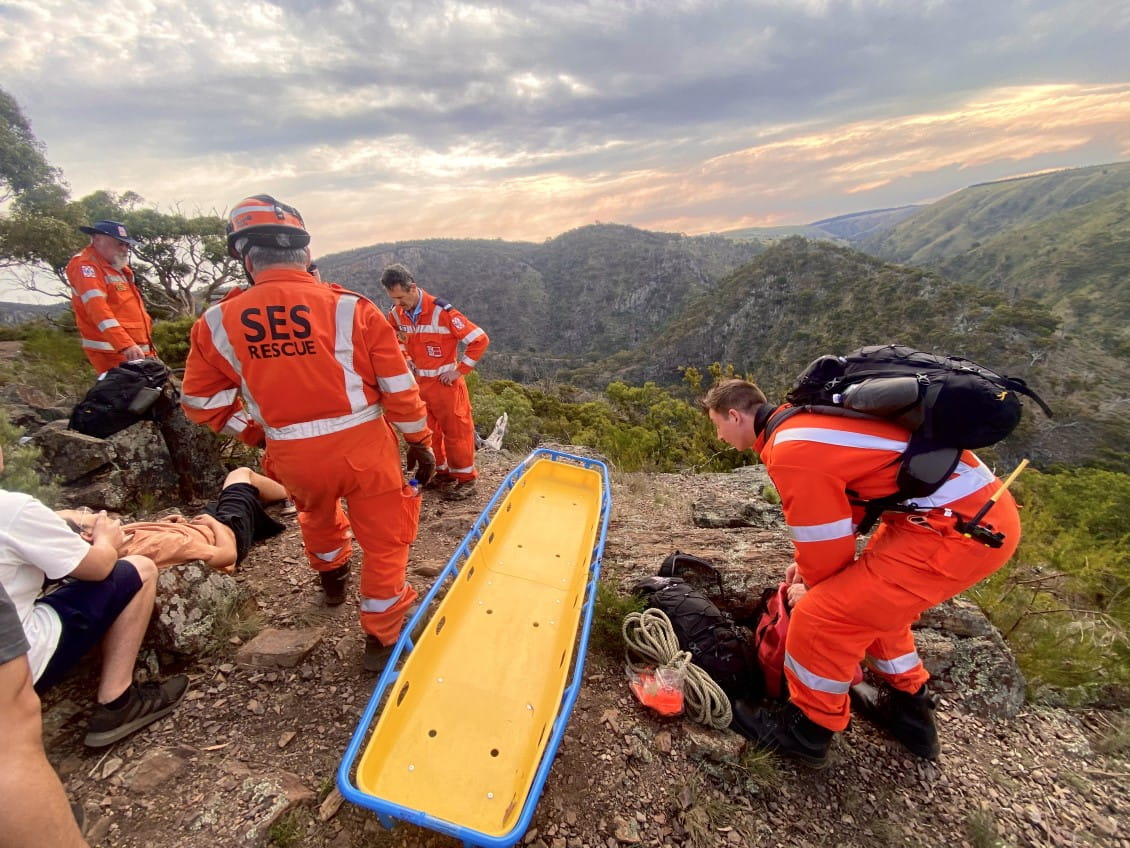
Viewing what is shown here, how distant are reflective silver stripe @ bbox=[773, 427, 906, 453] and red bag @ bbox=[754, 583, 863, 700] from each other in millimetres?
1055

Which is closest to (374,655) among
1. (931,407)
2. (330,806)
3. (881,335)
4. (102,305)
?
(330,806)

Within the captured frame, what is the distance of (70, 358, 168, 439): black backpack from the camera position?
385 centimetres

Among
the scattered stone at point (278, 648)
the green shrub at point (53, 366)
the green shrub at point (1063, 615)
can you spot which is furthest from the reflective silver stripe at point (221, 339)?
the green shrub at point (53, 366)

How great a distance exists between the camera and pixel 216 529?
3.18 metres

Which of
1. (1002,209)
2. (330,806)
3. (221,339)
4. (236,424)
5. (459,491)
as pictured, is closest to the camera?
(330,806)

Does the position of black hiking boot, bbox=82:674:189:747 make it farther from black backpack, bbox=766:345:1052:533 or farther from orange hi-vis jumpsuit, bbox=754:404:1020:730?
black backpack, bbox=766:345:1052:533

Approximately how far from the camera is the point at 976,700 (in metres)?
2.82

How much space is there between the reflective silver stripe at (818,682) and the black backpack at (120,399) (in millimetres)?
4847

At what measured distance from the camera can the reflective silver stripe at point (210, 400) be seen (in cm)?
254

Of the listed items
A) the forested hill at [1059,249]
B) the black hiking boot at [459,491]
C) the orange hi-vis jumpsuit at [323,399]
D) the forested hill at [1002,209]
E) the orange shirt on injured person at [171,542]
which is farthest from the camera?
the forested hill at [1002,209]

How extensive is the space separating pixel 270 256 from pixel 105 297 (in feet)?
12.2

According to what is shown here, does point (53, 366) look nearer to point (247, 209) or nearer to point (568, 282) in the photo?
point (247, 209)

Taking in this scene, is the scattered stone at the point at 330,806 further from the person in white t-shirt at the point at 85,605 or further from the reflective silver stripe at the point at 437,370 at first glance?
the reflective silver stripe at the point at 437,370

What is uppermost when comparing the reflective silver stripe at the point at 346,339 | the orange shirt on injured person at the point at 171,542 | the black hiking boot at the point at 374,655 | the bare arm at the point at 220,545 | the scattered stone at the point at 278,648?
the reflective silver stripe at the point at 346,339
